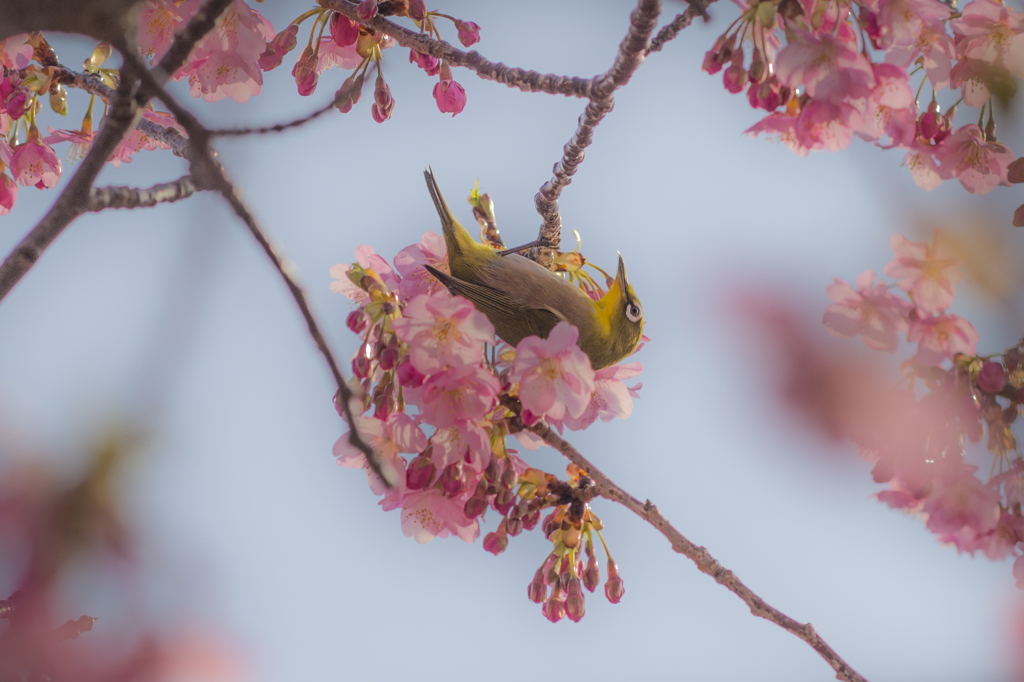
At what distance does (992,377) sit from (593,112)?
1.05 metres

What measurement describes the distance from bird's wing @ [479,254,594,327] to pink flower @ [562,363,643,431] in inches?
6.4

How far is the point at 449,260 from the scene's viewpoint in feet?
5.65

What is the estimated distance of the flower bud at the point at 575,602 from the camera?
1567mm

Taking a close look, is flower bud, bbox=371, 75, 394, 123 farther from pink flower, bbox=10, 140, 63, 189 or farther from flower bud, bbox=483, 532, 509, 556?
flower bud, bbox=483, 532, 509, 556

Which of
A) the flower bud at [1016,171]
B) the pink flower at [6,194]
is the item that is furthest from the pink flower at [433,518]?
the pink flower at [6,194]

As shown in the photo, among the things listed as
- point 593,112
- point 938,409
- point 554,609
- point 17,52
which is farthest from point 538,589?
point 17,52

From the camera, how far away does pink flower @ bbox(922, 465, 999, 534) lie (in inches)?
56.6

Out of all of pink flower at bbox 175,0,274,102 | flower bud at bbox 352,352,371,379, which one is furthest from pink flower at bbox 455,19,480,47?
flower bud at bbox 352,352,371,379

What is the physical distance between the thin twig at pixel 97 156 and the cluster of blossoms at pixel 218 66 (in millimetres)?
593

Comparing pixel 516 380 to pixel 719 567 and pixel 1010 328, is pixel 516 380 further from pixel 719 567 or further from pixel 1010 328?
pixel 1010 328

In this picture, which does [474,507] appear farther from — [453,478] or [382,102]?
[382,102]

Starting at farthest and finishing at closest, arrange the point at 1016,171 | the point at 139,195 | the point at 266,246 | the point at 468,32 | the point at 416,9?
the point at 468,32 → the point at 416,9 → the point at 1016,171 → the point at 139,195 → the point at 266,246

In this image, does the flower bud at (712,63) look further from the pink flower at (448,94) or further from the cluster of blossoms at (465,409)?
the pink flower at (448,94)

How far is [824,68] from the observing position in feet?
3.97
